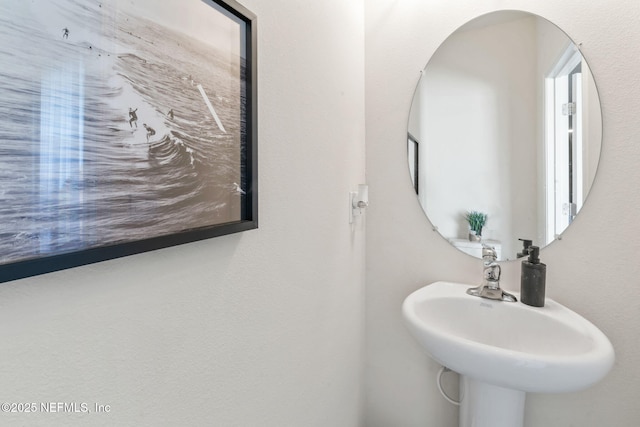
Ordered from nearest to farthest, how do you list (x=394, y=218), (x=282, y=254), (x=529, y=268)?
(x=282, y=254) → (x=529, y=268) → (x=394, y=218)

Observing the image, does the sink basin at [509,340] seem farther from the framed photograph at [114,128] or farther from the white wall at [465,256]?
the framed photograph at [114,128]

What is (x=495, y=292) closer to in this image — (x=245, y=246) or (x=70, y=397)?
(x=245, y=246)

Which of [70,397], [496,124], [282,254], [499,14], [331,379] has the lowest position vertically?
[331,379]

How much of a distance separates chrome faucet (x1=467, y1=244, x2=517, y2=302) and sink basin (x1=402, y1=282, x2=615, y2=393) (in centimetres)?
3

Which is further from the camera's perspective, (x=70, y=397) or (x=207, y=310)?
(x=207, y=310)

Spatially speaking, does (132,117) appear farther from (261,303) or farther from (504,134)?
(504,134)

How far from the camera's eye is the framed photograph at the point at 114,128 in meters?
0.34

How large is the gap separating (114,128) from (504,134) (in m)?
1.29

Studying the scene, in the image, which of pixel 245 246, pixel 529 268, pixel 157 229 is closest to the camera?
pixel 157 229

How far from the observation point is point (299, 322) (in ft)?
2.98

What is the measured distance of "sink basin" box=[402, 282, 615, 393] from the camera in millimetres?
790

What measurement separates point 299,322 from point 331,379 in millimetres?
342

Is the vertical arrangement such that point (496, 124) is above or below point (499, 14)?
below

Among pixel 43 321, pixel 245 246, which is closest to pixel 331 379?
pixel 245 246
